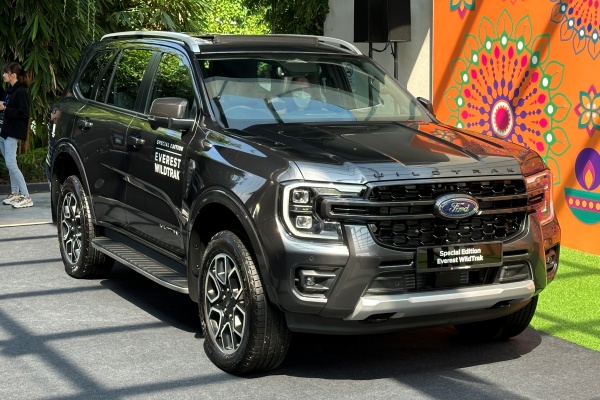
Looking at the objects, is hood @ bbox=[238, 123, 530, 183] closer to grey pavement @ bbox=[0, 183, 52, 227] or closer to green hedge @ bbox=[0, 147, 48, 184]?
grey pavement @ bbox=[0, 183, 52, 227]

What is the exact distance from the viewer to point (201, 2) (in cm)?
1845

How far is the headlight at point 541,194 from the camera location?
638 centimetres

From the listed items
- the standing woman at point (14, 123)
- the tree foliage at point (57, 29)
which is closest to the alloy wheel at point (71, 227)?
the standing woman at point (14, 123)

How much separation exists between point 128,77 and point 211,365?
2.69 m

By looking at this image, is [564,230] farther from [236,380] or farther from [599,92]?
[236,380]

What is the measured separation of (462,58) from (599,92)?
2.42 m

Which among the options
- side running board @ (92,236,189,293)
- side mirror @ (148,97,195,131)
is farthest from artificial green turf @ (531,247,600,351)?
side mirror @ (148,97,195,131)

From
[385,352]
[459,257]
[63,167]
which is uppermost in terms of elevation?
[459,257]

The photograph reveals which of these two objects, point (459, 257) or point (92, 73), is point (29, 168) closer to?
point (92, 73)

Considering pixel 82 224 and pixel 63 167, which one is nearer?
pixel 82 224

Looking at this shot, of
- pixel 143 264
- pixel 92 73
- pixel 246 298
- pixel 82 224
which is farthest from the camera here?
pixel 92 73

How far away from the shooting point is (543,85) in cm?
1055

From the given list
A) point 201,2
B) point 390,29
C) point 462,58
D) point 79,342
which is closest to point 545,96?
point 462,58

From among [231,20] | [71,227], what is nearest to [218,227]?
[71,227]
